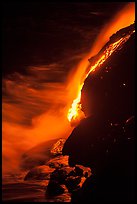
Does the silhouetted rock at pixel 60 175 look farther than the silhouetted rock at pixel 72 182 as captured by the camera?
Yes

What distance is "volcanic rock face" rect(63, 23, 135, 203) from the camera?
10.1m

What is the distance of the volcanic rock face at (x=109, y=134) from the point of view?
1007 centimetres

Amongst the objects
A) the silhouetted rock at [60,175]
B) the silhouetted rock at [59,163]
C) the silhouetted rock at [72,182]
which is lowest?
the silhouetted rock at [72,182]

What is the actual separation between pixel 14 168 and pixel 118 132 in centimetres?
1487

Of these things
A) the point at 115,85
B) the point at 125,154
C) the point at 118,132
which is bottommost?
the point at 125,154

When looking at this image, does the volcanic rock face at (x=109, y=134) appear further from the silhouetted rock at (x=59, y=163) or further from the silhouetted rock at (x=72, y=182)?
the silhouetted rock at (x=59, y=163)

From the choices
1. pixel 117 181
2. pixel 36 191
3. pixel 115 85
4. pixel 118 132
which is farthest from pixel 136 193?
pixel 36 191

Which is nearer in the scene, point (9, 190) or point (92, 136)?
point (92, 136)

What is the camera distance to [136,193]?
9.29 metres

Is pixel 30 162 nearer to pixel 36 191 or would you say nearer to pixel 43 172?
pixel 43 172

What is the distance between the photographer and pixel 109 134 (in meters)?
11.0

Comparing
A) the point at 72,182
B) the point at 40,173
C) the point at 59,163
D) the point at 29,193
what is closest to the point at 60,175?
the point at 72,182

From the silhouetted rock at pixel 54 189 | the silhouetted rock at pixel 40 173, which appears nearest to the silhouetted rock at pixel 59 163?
the silhouetted rock at pixel 40 173

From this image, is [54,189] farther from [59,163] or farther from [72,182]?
[59,163]
